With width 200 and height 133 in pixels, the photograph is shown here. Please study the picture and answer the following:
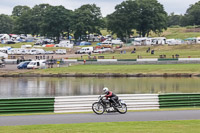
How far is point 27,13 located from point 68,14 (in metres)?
37.9

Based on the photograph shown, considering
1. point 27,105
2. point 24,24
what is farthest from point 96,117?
point 24,24

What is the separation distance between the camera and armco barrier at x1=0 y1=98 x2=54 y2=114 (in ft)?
86.9

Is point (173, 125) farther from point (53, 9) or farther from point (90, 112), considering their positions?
point (53, 9)

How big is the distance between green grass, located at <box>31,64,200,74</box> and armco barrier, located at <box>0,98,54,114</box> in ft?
161

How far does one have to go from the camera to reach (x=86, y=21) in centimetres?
15325

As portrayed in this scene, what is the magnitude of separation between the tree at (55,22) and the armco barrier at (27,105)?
12973 cm

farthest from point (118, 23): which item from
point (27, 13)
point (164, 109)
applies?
point (164, 109)

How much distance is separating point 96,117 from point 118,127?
3847mm

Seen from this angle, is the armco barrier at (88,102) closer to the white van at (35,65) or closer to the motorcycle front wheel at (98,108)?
the motorcycle front wheel at (98,108)

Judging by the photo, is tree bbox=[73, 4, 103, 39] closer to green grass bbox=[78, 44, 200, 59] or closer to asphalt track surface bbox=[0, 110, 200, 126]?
green grass bbox=[78, 44, 200, 59]

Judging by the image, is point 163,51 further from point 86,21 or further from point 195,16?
point 195,16

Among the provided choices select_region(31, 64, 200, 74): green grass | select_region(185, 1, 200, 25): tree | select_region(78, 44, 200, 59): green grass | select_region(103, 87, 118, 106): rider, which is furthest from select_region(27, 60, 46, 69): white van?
select_region(185, 1, 200, 25): tree

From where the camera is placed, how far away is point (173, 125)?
21719mm

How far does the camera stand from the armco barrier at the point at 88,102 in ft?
88.0
